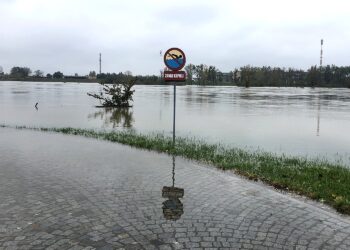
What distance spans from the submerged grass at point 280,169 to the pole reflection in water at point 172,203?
1.93m

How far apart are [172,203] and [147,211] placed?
60cm

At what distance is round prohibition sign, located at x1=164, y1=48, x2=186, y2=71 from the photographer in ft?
37.7

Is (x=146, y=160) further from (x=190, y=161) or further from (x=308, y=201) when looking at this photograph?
(x=308, y=201)

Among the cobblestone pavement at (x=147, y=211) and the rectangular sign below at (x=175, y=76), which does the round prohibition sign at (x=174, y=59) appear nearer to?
the rectangular sign below at (x=175, y=76)

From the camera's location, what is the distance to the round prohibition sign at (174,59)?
11.5 metres

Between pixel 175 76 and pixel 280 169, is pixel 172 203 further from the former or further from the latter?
pixel 175 76

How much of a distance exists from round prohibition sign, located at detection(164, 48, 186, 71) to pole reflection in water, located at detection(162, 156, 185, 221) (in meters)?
4.90

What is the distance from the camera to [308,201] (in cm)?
678

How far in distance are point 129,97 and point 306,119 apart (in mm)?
13945

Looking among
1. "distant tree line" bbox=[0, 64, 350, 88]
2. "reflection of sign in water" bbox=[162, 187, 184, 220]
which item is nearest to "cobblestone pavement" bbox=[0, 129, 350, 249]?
"reflection of sign in water" bbox=[162, 187, 184, 220]

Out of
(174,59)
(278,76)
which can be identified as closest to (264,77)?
(278,76)

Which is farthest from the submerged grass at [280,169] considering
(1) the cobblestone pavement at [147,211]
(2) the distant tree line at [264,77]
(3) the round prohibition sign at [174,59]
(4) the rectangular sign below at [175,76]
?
(2) the distant tree line at [264,77]

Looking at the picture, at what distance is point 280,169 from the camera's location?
29.5 ft

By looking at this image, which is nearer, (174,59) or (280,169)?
(280,169)
